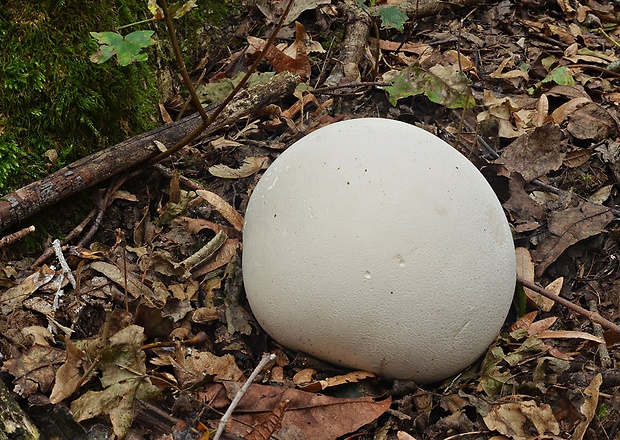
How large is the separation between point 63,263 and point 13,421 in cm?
84

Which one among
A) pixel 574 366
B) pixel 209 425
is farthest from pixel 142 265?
pixel 574 366

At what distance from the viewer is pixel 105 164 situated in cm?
292

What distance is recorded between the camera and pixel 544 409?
231 cm

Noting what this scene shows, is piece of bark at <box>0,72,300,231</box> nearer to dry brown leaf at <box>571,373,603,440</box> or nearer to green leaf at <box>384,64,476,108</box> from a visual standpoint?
green leaf at <box>384,64,476,108</box>

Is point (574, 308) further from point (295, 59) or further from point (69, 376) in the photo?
point (295, 59)

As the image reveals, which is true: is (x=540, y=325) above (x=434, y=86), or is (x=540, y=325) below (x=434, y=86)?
below

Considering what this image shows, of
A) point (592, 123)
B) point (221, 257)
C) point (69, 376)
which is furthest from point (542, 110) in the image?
point (69, 376)

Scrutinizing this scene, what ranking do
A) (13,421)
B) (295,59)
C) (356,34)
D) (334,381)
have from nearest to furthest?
(13,421), (334,381), (295,59), (356,34)

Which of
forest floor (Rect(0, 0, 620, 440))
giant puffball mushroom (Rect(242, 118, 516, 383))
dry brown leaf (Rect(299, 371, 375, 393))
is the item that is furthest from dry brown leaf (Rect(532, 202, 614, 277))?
dry brown leaf (Rect(299, 371, 375, 393))

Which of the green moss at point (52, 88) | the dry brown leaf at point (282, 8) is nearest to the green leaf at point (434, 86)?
the dry brown leaf at point (282, 8)

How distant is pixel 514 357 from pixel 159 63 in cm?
240

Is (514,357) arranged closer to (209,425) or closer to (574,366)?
(574,366)

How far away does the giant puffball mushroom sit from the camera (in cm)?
231

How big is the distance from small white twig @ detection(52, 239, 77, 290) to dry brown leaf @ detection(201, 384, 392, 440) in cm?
71
